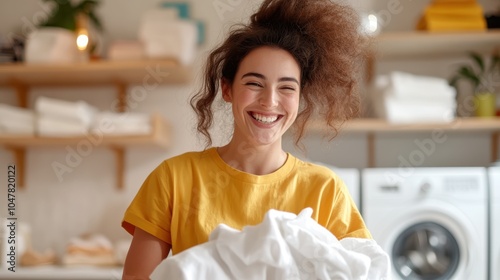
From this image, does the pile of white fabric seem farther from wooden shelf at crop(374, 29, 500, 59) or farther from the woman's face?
the woman's face

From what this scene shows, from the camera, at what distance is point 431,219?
2781 millimetres

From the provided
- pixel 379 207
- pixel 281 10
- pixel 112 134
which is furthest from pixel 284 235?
pixel 112 134

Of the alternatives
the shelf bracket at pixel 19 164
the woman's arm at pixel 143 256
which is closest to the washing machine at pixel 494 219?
the woman's arm at pixel 143 256

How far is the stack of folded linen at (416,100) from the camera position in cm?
300

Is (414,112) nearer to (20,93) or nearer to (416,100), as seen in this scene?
(416,100)

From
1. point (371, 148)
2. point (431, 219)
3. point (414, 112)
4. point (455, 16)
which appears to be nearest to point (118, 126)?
point (371, 148)

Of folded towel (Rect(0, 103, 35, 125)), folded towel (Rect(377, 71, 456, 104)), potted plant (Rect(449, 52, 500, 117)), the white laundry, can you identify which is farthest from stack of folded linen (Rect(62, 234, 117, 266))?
the white laundry

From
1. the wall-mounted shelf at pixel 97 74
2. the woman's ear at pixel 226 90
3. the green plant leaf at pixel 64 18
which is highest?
the green plant leaf at pixel 64 18

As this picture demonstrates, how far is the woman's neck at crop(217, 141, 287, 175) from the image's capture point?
3.92ft

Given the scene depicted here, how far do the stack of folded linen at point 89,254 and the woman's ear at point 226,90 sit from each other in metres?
2.01

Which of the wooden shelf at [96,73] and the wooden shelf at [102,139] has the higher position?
the wooden shelf at [96,73]

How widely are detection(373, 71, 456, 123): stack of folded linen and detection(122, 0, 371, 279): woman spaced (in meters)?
1.79

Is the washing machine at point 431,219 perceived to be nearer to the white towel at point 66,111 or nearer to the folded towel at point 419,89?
the folded towel at point 419,89

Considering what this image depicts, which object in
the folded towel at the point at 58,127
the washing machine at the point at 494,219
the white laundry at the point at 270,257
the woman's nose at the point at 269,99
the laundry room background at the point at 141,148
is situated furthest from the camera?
the laundry room background at the point at 141,148
